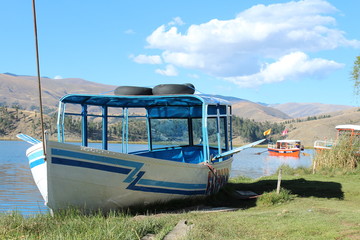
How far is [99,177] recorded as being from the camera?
8.74m

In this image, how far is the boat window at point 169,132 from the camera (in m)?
14.6

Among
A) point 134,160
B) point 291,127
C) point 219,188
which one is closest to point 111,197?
point 134,160

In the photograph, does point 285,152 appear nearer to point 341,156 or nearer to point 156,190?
point 341,156

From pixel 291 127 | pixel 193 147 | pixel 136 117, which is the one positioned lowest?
pixel 291 127

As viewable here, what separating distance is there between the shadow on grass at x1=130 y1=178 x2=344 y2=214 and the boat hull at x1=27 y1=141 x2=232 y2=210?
23 cm

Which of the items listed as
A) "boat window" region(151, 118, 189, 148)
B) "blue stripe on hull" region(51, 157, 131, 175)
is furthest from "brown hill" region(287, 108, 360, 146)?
"blue stripe on hull" region(51, 157, 131, 175)

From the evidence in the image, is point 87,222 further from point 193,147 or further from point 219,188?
point 193,147

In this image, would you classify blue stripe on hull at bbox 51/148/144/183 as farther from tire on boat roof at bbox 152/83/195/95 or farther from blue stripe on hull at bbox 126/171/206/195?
tire on boat roof at bbox 152/83/195/95

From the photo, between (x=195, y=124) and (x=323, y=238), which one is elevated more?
(x=195, y=124)

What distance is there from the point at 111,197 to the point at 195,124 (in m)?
5.99

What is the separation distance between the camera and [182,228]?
7141mm

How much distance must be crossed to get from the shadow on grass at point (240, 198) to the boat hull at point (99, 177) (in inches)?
8.9

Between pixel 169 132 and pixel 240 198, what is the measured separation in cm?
369

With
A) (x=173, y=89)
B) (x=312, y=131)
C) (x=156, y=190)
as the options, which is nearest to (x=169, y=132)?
(x=173, y=89)
